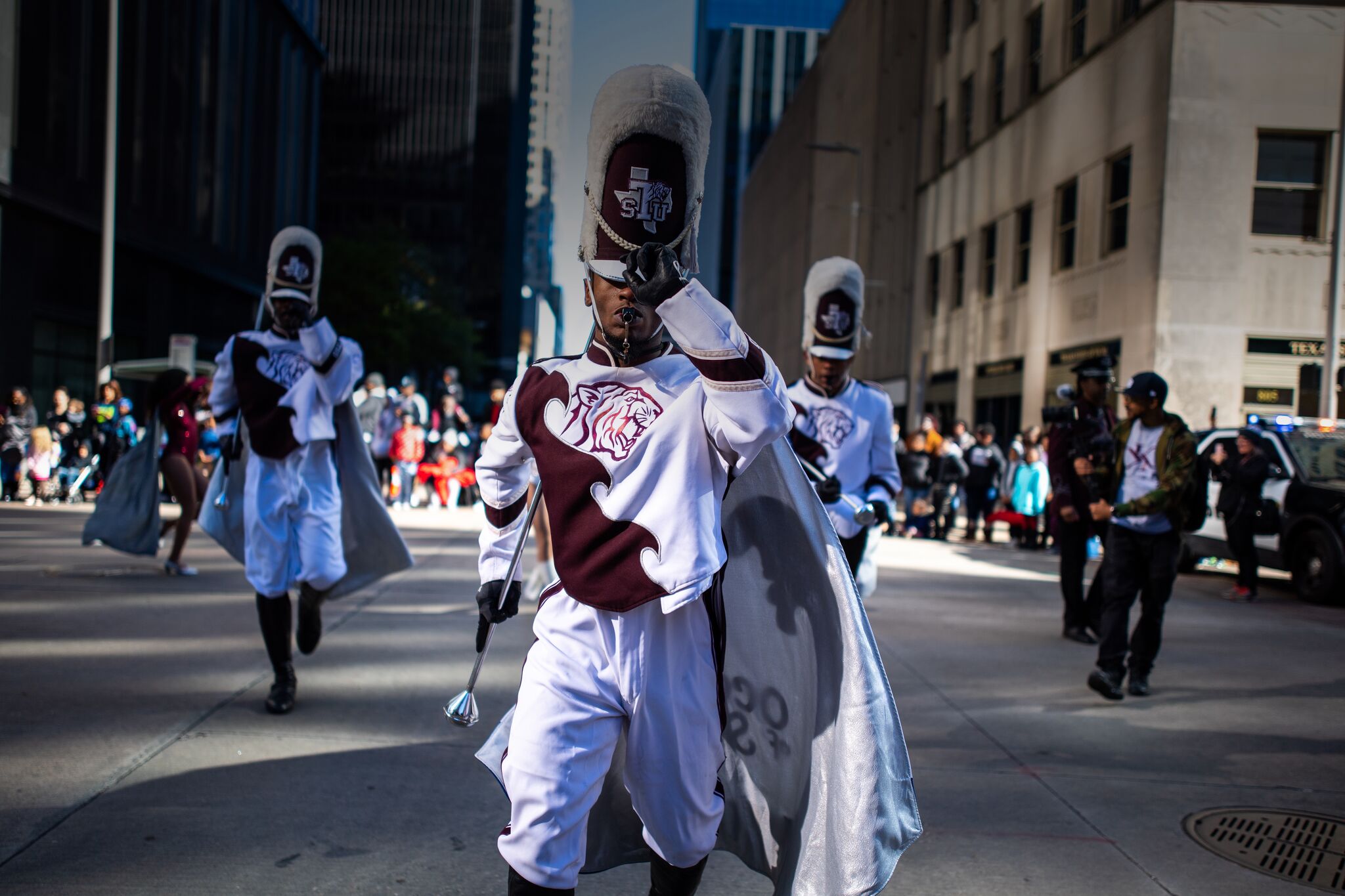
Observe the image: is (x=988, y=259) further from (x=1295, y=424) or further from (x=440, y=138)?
(x=440, y=138)

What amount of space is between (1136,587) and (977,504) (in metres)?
11.6

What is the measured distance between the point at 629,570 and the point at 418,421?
17379mm

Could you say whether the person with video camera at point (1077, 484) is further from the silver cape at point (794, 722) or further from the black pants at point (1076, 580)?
the silver cape at point (794, 722)

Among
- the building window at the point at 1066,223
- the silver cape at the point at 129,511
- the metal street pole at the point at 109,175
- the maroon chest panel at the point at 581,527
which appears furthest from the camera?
the building window at the point at 1066,223

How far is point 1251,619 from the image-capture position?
10336 millimetres

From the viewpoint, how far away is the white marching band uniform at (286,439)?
5.51 m

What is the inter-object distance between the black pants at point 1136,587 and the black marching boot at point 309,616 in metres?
4.34

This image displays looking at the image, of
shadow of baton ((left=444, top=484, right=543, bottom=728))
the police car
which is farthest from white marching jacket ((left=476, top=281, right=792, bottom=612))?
the police car

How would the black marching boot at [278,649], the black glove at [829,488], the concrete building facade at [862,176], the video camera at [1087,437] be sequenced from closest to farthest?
the black glove at [829,488]
the black marching boot at [278,649]
the video camera at [1087,437]
the concrete building facade at [862,176]

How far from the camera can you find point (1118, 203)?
2142 centimetres

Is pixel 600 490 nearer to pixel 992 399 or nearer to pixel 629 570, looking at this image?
pixel 629 570

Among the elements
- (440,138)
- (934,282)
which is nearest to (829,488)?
(934,282)

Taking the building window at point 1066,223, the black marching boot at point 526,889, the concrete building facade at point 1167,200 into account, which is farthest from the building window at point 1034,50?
the black marching boot at point 526,889

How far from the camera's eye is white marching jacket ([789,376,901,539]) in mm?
5980
